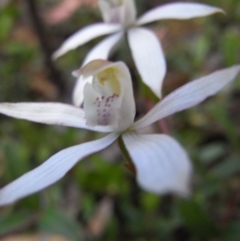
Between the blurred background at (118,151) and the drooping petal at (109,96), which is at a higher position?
the drooping petal at (109,96)

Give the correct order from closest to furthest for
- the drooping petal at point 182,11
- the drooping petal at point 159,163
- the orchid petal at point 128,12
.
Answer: the drooping petal at point 159,163 → the drooping petal at point 182,11 → the orchid petal at point 128,12

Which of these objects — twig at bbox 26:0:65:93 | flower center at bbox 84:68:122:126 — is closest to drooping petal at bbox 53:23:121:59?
flower center at bbox 84:68:122:126

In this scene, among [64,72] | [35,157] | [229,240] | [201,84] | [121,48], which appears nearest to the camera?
[201,84]

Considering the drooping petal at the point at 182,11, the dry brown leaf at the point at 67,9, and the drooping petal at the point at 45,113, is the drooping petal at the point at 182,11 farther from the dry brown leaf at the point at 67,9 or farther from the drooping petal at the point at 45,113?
the dry brown leaf at the point at 67,9

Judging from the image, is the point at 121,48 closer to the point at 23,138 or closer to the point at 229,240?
the point at 23,138

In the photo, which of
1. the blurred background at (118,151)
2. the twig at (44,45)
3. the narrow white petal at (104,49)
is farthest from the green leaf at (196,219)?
the twig at (44,45)

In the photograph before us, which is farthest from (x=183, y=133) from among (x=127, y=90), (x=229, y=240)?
(x=127, y=90)
